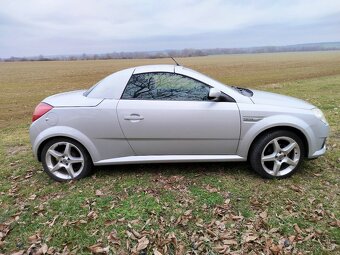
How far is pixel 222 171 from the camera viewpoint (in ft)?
15.0

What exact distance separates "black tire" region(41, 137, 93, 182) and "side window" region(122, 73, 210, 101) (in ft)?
3.27

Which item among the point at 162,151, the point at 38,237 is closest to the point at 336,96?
the point at 162,151

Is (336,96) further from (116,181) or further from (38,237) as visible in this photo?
(38,237)

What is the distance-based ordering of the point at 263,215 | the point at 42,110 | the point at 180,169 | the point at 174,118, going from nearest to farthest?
the point at 263,215, the point at 174,118, the point at 42,110, the point at 180,169

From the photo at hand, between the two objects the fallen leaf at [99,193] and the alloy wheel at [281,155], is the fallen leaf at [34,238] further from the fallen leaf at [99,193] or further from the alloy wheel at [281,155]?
the alloy wheel at [281,155]

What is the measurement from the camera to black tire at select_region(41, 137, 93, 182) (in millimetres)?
4297

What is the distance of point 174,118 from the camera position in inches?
161

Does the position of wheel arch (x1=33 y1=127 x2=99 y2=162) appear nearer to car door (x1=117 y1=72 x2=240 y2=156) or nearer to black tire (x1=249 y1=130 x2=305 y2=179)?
car door (x1=117 y1=72 x2=240 y2=156)

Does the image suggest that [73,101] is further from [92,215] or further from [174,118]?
[92,215]

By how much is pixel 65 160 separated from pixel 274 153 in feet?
9.52

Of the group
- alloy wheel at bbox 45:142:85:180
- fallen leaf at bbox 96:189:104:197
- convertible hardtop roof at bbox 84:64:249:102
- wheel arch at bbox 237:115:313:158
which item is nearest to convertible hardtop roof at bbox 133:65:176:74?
convertible hardtop roof at bbox 84:64:249:102

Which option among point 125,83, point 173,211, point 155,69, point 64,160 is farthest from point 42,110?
point 173,211

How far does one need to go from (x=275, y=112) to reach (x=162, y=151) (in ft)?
5.25

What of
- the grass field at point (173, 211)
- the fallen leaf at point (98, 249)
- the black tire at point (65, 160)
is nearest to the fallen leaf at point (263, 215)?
the grass field at point (173, 211)
